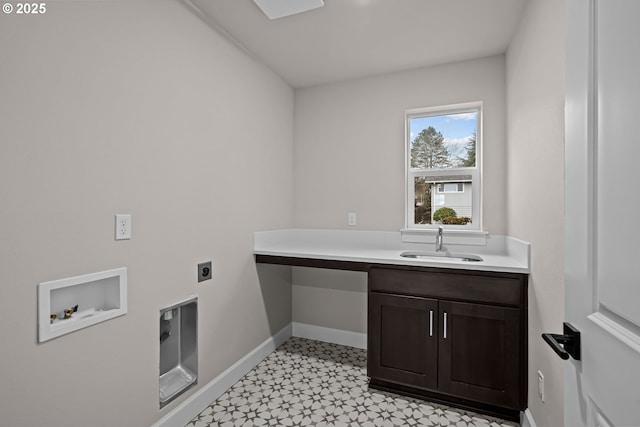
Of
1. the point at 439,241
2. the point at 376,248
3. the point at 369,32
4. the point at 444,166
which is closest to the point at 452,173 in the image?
the point at 444,166

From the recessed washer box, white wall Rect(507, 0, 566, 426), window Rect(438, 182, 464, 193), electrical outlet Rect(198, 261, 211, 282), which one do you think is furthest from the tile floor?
window Rect(438, 182, 464, 193)

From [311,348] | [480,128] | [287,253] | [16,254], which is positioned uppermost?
[480,128]

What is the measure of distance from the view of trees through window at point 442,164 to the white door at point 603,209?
2.02m

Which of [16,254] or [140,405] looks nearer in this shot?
[16,254]

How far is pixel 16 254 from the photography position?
1.15m

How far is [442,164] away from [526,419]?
189 centimetres

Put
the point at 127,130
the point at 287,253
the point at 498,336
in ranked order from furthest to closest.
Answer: the point at 287,253 < the point at 498,336 < the point at 127,130

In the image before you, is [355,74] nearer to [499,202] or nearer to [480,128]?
[480,128]

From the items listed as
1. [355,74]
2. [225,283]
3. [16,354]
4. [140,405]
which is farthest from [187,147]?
[355,74]

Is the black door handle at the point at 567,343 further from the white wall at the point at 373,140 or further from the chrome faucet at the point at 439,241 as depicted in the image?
the white wall at the point at 373,140

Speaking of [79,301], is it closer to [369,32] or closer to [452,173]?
[369,32]

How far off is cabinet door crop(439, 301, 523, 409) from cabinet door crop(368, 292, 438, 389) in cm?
7

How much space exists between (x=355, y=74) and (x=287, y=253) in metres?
1.72

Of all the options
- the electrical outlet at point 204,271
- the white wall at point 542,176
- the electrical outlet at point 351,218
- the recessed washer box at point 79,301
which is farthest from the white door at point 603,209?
the electrical outlet at point 351,218
